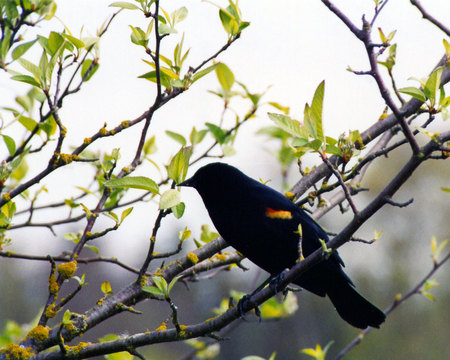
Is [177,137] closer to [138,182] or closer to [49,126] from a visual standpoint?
[49,126]

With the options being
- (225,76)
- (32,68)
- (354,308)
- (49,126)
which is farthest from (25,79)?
(354,308)

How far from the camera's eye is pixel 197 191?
3664mm

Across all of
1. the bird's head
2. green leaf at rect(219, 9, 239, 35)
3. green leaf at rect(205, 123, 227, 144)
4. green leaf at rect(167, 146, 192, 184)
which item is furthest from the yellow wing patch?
green leaf at rect(219, 9, 239, 35)

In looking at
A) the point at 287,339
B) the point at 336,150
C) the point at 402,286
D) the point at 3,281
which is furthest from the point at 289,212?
the point at 3,281

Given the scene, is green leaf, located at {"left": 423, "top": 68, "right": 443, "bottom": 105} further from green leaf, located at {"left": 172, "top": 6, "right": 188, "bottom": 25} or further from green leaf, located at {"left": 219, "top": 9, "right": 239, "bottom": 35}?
green leaf, located at {"left": 172, "top": 6, "right": 188, "bottom": 25}

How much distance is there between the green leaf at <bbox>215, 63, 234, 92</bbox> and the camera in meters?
2.82

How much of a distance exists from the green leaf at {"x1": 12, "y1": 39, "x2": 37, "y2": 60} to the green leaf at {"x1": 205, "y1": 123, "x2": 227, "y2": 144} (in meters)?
0.92

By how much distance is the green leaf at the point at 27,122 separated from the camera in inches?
107

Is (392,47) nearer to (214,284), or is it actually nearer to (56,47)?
(56,47)

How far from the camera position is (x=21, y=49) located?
241cm

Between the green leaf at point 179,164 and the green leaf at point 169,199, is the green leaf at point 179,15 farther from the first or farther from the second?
the green leaf at point 169,199

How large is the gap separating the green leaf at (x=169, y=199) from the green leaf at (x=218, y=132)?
80 centimetres

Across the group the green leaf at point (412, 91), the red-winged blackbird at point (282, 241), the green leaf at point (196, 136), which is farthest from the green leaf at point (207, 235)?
the green leaf at point (412, 91)

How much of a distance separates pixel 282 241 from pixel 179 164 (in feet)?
3.75
